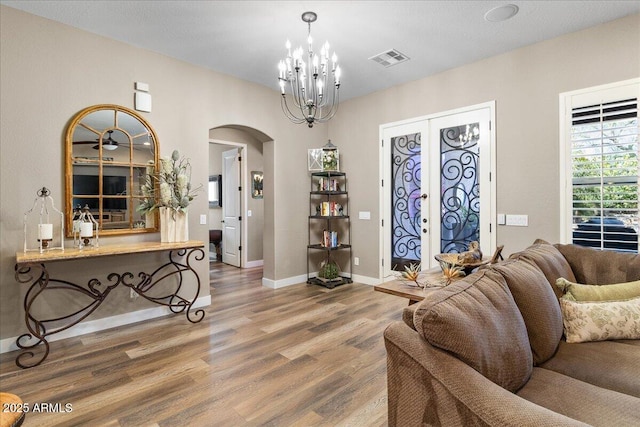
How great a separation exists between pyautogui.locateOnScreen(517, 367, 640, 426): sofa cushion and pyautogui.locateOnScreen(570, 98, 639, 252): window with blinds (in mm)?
2355

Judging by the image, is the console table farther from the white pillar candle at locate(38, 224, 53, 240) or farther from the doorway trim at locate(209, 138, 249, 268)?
the doorway trim at locate(209, 138, 249, 268)

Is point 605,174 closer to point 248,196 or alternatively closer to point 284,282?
point 284,282

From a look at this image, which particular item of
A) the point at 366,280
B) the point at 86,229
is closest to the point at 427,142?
the point at 366,280

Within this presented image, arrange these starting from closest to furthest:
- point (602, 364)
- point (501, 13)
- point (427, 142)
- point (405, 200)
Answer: point (602, 364), point (501, 13), point (427, 142), point (405, 200)

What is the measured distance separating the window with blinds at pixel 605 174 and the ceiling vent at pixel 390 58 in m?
1.85

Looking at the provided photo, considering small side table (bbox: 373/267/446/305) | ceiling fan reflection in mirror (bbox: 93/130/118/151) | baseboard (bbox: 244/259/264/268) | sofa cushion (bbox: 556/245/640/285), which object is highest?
ceiling fan reflection in mirror (bbox: 93/130/118/151)

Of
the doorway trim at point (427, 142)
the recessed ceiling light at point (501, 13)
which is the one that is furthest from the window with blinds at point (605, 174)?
the recessed ceiling light at point (501, 13)

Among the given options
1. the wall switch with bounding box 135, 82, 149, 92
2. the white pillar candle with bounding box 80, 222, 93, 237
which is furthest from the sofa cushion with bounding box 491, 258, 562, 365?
the wall switch with bounding box 135, 82, 149, 92

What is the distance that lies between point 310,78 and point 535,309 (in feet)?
11.5

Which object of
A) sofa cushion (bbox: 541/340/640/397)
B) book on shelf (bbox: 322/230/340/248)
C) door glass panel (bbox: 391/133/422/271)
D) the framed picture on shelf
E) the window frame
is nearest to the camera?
sofa cushion (bbox: 541/340/640/397)

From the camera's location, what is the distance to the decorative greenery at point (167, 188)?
341 cm

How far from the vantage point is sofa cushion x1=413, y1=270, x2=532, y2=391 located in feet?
3.72

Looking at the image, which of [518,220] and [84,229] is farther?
[518,220]

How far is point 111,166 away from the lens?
3367 millimetres
